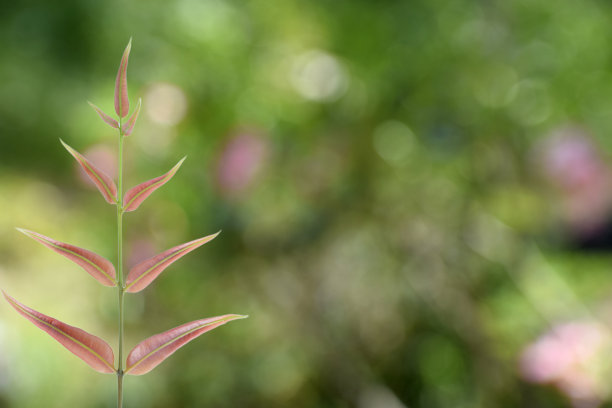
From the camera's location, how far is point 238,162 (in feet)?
2.67

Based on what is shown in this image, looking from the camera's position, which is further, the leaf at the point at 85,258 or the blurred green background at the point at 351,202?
the blurred green background at the point at 351,202

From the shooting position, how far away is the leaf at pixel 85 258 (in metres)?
0.12

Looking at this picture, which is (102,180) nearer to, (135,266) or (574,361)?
(135,266)

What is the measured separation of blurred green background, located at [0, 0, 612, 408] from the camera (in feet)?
2.80

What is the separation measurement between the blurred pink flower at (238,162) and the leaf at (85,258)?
2.20 ft

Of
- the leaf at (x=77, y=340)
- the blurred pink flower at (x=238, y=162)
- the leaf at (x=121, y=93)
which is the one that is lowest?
the blurred pink flower at (x=238, y=162)

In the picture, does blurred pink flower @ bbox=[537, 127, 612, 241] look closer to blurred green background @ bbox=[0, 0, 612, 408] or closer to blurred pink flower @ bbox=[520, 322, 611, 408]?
blurred green background @ bbox=[0, 0, 612, 408]

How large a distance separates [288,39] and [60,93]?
1.27 m

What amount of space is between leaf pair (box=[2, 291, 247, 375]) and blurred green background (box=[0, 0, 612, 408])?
0.68m

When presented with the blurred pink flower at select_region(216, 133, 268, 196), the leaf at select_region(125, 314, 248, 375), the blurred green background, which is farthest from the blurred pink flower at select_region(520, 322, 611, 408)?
the leaf at select_region(125, 314, 248, 375)

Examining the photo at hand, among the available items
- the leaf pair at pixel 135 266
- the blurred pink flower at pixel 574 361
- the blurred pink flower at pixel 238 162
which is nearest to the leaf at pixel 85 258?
the leaf pair at pixel 135 266

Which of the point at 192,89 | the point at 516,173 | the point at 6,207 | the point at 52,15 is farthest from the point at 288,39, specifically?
the point at 52,15

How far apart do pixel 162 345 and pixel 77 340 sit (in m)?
0.02

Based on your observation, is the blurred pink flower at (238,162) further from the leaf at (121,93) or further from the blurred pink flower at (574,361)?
the leaf at (121,93)
